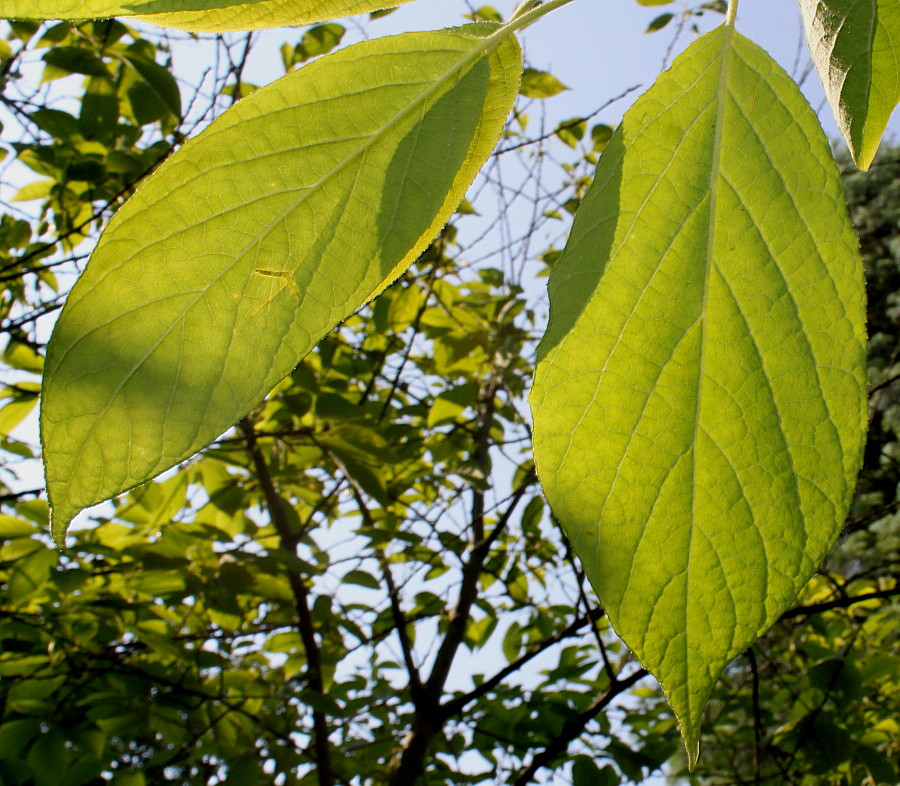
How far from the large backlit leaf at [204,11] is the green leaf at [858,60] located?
0.15 m

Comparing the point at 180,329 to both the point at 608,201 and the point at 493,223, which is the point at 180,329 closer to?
the point at 608,201

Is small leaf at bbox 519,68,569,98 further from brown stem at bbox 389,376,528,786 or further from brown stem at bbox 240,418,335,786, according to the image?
brown stem at bbox 240,418,335,786

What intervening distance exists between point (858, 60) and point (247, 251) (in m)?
0.23

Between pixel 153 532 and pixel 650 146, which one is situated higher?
pixel 153 532

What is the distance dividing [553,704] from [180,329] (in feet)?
5.01

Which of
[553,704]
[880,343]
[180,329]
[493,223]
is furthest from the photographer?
[880,343]

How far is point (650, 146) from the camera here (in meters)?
0.27

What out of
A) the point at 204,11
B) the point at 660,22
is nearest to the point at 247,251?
the point at 204,11

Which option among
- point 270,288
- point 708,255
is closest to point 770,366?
point 708,255

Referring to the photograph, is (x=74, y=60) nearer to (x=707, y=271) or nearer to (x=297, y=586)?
(x=297, y=586)

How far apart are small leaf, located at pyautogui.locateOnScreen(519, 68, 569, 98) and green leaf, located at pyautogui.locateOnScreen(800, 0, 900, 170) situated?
1.35 metres

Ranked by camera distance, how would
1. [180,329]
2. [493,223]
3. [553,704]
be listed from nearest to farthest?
[180,329] < [553,704] < [493,223]

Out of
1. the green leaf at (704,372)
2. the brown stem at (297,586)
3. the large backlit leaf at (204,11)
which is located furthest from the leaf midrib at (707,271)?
the brown stem at (297,586)

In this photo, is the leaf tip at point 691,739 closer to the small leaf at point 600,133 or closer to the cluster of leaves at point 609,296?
the cluster of leaves at point 609,296
